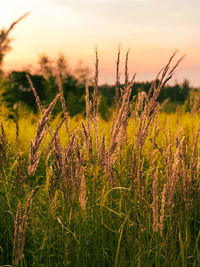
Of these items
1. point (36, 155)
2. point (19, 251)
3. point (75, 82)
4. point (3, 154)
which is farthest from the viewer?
point (75, 82)

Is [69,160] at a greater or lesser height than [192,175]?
greater

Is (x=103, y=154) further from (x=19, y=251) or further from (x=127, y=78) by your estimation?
(x=19, y=251)

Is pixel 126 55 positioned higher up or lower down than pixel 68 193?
higher up

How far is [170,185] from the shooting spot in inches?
57.1

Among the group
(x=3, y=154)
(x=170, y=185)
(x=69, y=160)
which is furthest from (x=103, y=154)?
(x=3, y=154)

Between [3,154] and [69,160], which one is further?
[3,154]

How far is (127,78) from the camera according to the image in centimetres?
184

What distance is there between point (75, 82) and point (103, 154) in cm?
1773

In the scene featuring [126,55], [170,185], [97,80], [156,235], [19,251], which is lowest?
[156,235]

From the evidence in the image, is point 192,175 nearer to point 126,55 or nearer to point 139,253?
point 139,253

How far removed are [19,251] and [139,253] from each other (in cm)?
65

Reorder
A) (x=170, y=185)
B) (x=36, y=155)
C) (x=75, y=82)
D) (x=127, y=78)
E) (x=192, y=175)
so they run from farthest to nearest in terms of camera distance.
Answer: (x=75, y=82)
(x=127, y=78)
(x=192, y=175)
(x=170, y=185)
(x=36, y=155)

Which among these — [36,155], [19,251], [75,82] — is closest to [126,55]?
[36,155]

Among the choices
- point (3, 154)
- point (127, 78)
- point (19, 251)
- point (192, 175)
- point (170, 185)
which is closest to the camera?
point (19, 251)
